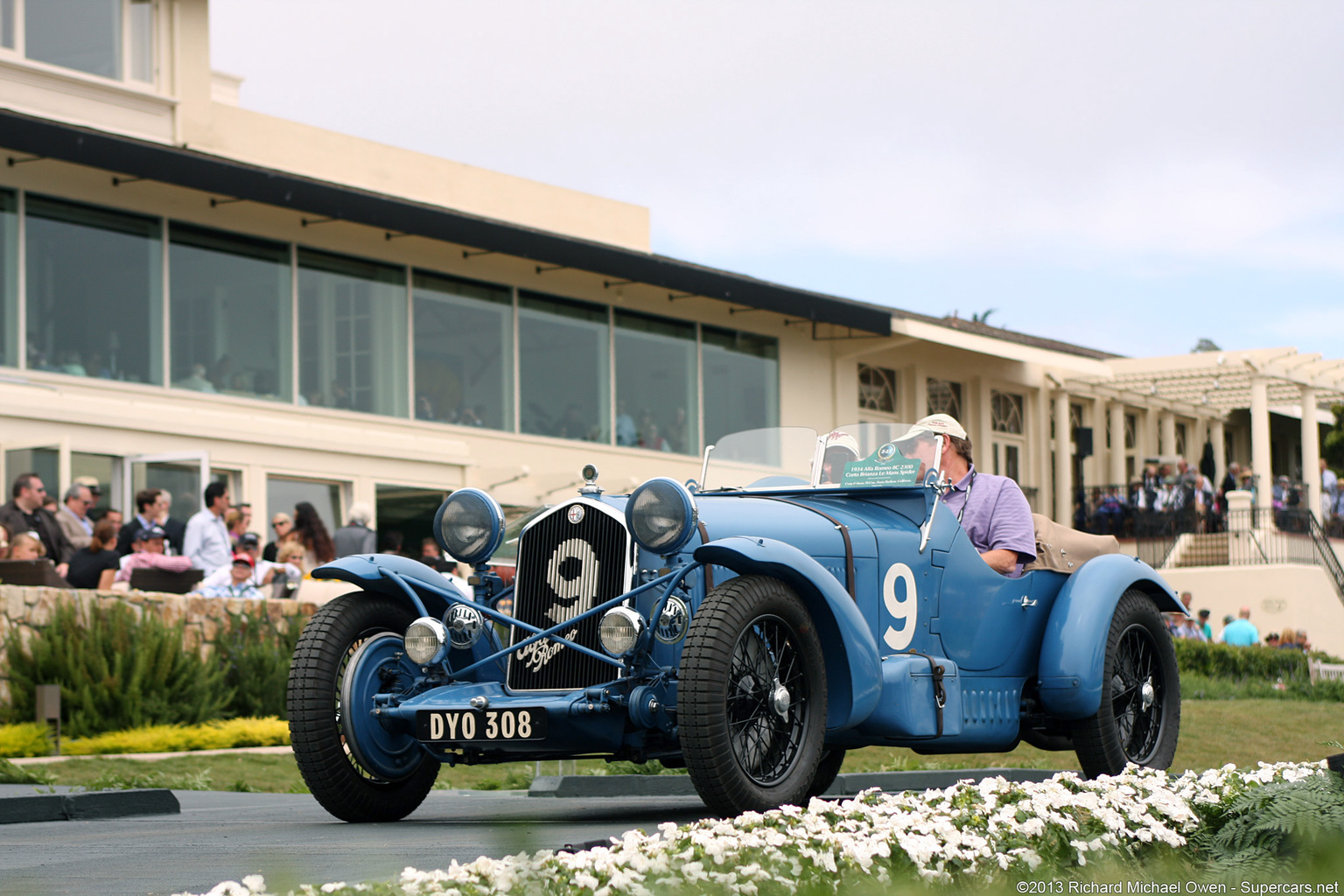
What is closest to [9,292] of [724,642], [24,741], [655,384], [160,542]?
[160,542]

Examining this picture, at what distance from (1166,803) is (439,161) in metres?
21.9

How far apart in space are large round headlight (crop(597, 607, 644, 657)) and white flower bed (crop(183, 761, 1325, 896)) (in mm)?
1225

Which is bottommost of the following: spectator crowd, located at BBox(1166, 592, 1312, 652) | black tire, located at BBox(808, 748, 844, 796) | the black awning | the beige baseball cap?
spectator crowd, located at BBox(1166, 592, 1312, 652)

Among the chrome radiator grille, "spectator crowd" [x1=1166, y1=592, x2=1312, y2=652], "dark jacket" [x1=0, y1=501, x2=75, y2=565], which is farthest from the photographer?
"spectator crowd" [x1=1166, y1=592, x2=1312, y2=652]

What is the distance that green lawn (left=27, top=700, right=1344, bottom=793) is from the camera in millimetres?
10398

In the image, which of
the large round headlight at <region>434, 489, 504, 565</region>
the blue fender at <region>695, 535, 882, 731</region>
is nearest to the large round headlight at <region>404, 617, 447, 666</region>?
the large round headlight at <region>434, 489, 504, 565</region>

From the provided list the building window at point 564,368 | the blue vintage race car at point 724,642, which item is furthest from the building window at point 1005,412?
the blue vintage race car at point 724,642

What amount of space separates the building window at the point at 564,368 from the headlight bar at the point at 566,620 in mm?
17706

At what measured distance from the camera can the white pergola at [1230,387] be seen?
109 ft

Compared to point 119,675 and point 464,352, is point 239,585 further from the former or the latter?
point 464,352

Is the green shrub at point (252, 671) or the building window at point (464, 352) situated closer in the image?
the green shrub at point (252, 671)

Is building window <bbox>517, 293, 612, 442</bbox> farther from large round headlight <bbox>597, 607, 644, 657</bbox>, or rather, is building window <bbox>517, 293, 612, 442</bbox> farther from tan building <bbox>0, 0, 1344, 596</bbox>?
large round headlight <bbox>597, 607, 644, 657</bbox>

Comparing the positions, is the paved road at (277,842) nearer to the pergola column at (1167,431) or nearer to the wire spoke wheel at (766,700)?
the wire spoke wheel at (766,700)

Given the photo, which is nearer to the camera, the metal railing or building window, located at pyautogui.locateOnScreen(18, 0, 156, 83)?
building window, located at pyautogui.locateOnScreen(18, 0, 156, 83)
